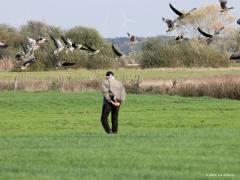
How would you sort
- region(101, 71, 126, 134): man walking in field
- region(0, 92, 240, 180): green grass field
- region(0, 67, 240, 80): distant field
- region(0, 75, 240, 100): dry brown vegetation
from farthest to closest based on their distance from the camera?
region(0, 67, 240, 80): distant field
region(0, 75, 240, 100): dry brown vegetation
region(101, 71, 126, 134): man walking in field
region(0, 92, 240, 180): green grass field

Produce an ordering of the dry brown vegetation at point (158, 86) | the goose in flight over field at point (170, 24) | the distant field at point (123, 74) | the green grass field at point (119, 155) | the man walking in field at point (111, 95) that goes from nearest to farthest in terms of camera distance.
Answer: the green grass field at point (119, 155), the man walking in field at point (111, 95), the goose in flight over field at point (170, 24), the dry brown vegetation at point (158, 86), the distant field at point (123, 74)

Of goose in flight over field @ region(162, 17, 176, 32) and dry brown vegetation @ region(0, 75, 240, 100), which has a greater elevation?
goose in flight over field @ region(162, 17, 176, 32)

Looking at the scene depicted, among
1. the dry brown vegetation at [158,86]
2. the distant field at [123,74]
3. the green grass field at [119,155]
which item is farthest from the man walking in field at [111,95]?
the distant field at [123,74]

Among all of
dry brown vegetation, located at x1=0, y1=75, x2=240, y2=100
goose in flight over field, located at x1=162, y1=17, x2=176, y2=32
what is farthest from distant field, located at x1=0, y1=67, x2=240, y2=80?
goose in flight over field, located at x1=162, y1=17, x2=176, y2=32

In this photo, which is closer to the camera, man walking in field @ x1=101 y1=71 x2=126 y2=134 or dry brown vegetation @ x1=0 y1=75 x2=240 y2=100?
man walking in field @ x1=101 y1=71 x2=126 y2=134

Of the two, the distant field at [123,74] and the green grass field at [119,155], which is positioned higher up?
→ the green grass field at [119,155]

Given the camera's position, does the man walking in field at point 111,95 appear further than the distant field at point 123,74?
No

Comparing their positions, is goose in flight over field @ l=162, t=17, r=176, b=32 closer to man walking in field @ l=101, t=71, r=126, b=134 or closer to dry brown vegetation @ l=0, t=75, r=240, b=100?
man walking in field @ l=101, t=71, r=126, b=134

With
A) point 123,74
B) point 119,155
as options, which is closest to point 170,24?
point 119,155

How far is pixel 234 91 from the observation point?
53.4 meters

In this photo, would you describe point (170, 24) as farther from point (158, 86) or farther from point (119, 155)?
point (158, 86)

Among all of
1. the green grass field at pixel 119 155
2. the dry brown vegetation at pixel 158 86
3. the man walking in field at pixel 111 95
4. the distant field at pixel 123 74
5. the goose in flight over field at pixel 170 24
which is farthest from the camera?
the distant field at pixel 123 74

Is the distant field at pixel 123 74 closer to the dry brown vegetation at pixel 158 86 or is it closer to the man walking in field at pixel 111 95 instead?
the dry brown vegetation at pixel 158 86

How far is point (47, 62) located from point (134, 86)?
32260mm
